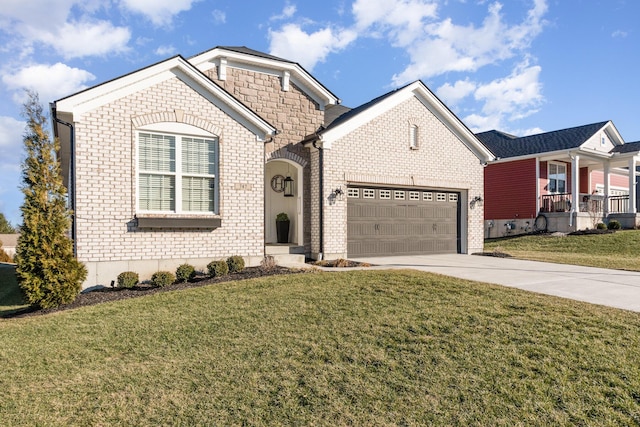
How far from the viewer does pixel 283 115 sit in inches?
513

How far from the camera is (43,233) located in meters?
7.68

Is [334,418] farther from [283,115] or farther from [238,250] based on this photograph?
[283,115]

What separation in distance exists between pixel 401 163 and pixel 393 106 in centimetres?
193

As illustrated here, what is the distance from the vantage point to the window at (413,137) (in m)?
14.3

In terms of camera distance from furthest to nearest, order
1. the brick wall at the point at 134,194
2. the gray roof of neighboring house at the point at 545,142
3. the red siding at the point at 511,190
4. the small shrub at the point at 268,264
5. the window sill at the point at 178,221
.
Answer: the red siding at the point at 511,190 < the gray roof of neighboring house at the point at 545,142 < the small shrub at the point at 268,264 < the window sill at the point at 178,221 < the brick wall at the point at 134,194

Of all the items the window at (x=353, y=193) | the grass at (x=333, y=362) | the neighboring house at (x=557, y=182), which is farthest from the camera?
the neighboring house at (x=557, y=182)

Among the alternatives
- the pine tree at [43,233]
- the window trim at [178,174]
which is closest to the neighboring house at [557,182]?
the window trim at [178,174]

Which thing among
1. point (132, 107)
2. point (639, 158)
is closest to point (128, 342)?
point (132, 107)

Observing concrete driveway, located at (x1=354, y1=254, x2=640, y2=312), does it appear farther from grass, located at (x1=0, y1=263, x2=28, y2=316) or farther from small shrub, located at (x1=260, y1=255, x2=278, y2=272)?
grass, located at (x1=0, y1=263, x2=28, y2=316)

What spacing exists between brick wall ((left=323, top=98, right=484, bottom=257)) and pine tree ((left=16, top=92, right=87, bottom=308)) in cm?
687

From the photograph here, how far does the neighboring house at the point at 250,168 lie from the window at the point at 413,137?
7 centimetres

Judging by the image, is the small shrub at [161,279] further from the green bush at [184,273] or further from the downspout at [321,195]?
the downspout at [321,195]

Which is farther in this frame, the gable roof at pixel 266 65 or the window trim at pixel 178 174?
the gable roof at pixel 266 65

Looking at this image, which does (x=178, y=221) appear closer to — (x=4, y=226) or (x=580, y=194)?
(x=580, y=194)
